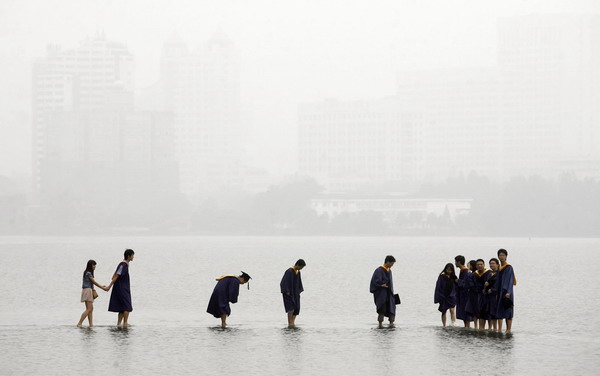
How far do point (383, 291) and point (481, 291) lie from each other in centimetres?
294

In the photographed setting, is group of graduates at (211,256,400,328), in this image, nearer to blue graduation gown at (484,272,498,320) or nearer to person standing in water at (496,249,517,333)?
blue graduation gown at (484,272,498,320)

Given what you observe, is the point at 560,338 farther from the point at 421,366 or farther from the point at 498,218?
the point at 498,218

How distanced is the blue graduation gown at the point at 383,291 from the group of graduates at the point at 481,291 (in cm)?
137

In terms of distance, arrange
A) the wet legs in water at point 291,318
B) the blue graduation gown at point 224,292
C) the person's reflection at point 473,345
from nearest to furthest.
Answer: the person's reflection at point 473,345 < the blue graduation gown at point 224,292 < the wet legs in water at point 291,318

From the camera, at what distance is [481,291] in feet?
96.7

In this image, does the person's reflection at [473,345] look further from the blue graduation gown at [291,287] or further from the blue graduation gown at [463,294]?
the blue graduation gown at [291,287]

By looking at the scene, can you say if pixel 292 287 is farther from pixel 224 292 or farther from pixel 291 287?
pixel 224 292

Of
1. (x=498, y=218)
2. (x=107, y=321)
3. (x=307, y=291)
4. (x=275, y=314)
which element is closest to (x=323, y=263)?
(x=307, y=291)

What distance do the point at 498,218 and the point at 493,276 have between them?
171 metres

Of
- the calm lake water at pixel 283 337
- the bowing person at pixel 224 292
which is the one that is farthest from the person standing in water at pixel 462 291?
the bowing person at pixel 224 292

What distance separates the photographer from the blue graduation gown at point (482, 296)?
2927cm

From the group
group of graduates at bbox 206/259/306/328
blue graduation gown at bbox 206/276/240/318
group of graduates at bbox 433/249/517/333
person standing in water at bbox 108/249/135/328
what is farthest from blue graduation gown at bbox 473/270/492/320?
person standing in water at bbox 108/249/135/328

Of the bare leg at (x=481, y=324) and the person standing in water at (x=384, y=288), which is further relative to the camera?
the person standing in water at (x=384, y=288)

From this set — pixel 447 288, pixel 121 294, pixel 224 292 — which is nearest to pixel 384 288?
pixel 447 288
